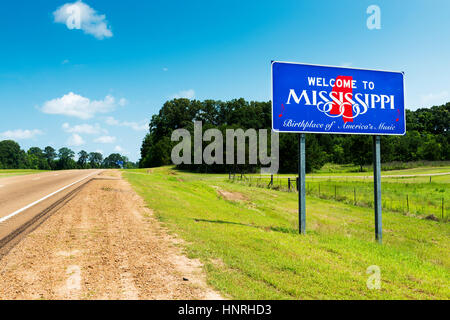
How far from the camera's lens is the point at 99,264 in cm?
543

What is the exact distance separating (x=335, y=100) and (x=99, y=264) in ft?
33.4

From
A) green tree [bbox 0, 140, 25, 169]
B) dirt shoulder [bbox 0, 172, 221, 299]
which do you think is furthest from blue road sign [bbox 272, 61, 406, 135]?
green tree [bbox 0, 140, 25, 169]

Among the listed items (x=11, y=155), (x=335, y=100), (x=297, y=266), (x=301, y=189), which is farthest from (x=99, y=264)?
(x=11, y=155)

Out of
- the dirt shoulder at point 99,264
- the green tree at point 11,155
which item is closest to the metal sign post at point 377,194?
the dirt shoulder at point 99,264

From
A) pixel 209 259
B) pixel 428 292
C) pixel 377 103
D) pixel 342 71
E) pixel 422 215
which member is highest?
→ pixel 342 71

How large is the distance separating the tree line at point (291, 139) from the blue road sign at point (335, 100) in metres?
48.5

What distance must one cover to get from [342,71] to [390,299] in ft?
30.6

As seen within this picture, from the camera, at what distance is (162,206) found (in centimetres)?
1257

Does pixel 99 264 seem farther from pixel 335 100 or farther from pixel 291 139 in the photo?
pixel 291 139

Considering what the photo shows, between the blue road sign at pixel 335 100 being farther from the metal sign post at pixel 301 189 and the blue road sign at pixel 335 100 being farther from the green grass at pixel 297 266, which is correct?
the green grass at pixel 297 266

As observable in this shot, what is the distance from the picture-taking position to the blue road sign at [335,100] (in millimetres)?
11328
